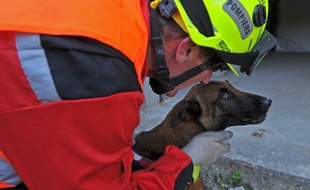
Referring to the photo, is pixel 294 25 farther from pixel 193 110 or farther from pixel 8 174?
pixel 8 174

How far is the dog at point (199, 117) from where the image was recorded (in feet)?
7.85

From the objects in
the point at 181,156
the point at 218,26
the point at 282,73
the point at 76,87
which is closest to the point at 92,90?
the point at 76,87

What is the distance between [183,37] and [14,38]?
2.22 feet

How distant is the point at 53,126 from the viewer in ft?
3.30

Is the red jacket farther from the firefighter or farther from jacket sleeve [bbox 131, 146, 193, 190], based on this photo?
jacket sleeve [bbox 131, 146, 193, 190]

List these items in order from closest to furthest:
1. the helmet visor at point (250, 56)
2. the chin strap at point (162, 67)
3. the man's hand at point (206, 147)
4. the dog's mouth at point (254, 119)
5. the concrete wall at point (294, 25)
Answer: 1. the chin strap at point (162, 67)
2. the helmet visor at point (250, 56)
3. the man's hand at point (206, 147)
4. the dog's mouth at point (254, 119)
5. the concrete wall at point (294, 25)

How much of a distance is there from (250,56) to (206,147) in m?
0.87

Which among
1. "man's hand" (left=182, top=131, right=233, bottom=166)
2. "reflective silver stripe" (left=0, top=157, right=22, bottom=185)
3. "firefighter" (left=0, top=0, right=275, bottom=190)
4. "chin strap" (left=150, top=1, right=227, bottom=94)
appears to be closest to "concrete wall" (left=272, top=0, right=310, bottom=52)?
"man's hand" (left=182, top=131, right=233, bottom=166)

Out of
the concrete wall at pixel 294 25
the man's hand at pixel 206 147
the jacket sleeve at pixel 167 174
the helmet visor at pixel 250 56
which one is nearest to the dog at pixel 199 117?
the man's hand at pixel 206 147

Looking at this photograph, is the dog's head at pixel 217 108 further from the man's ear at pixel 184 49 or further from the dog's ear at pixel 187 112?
the man's ear at pixel 184 49

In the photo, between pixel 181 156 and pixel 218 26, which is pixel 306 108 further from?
pixel 218 26

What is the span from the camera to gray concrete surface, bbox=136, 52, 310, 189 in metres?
2.96

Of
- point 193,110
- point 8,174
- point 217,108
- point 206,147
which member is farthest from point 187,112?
point 8,174

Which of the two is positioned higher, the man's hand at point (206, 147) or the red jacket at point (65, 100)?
the red jacket at point (65, 100)
